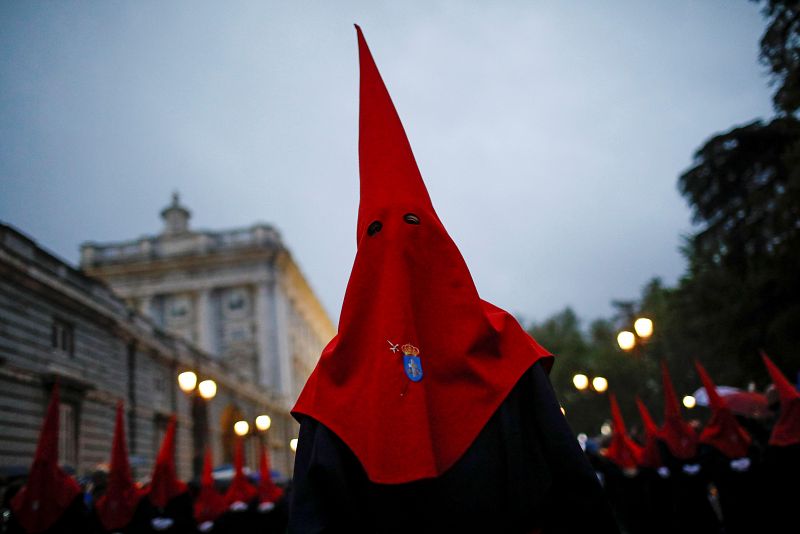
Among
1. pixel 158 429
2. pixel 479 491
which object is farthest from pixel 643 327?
pixel 158 429

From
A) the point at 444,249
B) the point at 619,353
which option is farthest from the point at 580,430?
the point at 444,249

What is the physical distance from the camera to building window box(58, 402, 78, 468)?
59.1ft

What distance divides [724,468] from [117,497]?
8.79m

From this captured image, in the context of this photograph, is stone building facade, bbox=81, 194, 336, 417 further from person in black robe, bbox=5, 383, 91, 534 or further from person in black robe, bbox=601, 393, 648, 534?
person in black robe, bbox=5, 383, 91, 534

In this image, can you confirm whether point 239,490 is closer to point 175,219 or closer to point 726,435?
point 726,435

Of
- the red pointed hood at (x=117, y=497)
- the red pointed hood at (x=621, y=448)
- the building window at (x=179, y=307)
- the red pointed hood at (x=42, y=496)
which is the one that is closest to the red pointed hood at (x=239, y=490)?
the red pointed hood at (x=117, y=497)

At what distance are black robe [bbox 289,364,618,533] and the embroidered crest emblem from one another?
217mm

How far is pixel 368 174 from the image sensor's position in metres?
2.60

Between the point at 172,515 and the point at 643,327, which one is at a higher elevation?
the point at 643,327

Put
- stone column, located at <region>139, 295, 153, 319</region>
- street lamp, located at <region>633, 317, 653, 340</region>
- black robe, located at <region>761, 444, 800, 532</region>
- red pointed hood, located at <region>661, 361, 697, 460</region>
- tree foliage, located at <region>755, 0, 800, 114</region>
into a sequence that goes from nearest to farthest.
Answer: black robe, located at <region>761, 444, 800, 532</region> < red pointed hood, located at <region>661, 361, 697, 460</region> < street lamp, located at <region>633, 317, 653, 340</region> < tree foliage, located at <region>755, 0, 800, 114</region> < stone column, located at <region>139, 295, 153, 319</region>

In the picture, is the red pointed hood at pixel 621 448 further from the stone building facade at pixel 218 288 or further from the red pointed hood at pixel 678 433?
the stone building facade at pixel 218 288

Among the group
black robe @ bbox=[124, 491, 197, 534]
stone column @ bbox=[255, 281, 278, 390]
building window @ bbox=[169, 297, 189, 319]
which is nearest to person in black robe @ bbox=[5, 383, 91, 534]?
black robe @ bbox=[124, 491, 197, 534]

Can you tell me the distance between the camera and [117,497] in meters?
9.50

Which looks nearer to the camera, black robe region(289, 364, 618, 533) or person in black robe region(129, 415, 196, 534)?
black robe region(289, 364, 618, 533)
